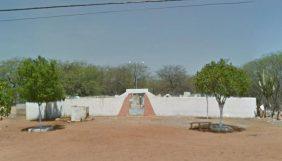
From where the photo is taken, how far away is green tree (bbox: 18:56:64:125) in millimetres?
30641

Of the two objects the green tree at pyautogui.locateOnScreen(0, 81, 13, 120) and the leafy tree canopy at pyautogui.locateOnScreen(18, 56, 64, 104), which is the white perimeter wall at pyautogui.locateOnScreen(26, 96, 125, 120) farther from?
the green tree at pyautogui.locateOnScreen(0, 81, 13, 120)

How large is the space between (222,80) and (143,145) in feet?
33.7

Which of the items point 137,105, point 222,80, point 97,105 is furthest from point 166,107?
point 222,80

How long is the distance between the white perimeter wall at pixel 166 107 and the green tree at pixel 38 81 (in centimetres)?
913

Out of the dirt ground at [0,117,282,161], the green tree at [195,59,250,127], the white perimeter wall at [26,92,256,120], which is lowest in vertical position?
the dirt ground at [0,117,282,161]

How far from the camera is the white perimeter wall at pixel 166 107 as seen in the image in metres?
40.6

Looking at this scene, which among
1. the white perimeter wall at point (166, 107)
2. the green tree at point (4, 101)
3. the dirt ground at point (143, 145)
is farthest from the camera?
the white perimeter wall at point (166, 107)

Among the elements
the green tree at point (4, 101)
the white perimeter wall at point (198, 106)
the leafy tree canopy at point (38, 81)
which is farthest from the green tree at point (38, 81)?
the green tree at point (4, 101)

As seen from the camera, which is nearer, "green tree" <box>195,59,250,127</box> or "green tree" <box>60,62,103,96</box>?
"green tree" <box>195,59,250,127</box>

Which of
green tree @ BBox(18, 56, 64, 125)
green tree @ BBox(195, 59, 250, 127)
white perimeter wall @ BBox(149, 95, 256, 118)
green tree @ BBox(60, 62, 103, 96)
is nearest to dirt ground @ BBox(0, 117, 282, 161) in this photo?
green tree @ BBox(195, 59, 250, 127)

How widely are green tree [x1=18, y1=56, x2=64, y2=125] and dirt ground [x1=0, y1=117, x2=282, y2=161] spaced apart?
3.68 metres

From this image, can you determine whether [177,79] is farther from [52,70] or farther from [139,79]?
[52,70]

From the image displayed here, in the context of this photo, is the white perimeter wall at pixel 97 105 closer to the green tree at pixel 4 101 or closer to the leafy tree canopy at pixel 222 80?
the leafy tree canopy at pixel 222 80

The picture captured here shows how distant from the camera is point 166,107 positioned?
143 ft
